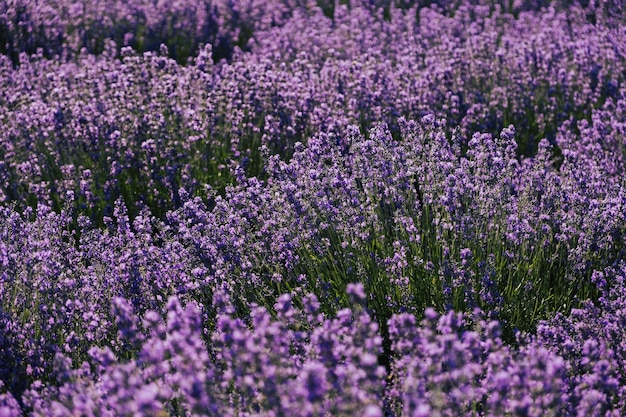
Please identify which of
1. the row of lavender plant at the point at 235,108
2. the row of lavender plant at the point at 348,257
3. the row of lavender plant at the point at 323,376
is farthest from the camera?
the row of lavender plant at the point at 235,108

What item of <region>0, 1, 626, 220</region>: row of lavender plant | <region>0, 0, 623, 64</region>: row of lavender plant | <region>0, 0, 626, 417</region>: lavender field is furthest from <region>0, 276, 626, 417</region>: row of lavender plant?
<region>0, 0, 623, 64</region>: row of lavender plant

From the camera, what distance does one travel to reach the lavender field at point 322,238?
2146 mm

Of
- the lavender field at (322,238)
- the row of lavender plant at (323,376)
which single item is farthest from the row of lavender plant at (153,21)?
the row of lavender plant at (323,376)

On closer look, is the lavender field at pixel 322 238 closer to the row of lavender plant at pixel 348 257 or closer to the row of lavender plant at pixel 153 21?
the row of lavender plant at pixel 348 257

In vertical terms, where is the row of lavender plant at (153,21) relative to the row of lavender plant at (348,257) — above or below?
above

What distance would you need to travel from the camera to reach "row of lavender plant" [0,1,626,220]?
4.48m

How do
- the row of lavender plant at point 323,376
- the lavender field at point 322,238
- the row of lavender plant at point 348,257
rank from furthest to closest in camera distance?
the row of lavender plant at point 348,257 → the lavender field at point 322,238 → the row of lavender plant at point 323,376

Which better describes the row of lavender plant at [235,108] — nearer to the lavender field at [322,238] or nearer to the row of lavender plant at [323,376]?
the lavender field at [322,238]

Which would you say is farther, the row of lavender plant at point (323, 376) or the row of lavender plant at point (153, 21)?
the row of lavender plant at point (153, 21)

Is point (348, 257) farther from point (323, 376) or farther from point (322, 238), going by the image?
point (323, 376)

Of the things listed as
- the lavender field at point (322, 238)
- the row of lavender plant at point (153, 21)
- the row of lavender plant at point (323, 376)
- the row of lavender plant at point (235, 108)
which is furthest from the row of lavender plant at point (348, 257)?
the row of lavender plant at point (153, 21)

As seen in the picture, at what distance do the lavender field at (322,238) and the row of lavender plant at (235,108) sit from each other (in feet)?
0.07

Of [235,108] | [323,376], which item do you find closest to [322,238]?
[323,376]

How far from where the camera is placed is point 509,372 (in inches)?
87.2
